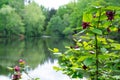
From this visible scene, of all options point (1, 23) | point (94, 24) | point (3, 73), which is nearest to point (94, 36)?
point (94, 24)

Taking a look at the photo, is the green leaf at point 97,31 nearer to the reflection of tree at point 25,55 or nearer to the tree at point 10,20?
the reflection of tree at point 25,55

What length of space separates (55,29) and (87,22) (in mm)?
56418

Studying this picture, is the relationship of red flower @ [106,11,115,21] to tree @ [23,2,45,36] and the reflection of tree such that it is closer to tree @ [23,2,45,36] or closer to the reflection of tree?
the reflection of tree

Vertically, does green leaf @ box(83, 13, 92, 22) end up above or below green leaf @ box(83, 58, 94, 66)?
above

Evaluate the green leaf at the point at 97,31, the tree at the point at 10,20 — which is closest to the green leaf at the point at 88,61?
the green leaf at the point at 97,31

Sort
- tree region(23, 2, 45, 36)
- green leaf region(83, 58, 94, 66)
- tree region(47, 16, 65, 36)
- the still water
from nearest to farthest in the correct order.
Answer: green leaf region(83, 58, 94, 66) < the still water < tree region(23, 2, 45, 36) < tree region(47, 16, 65, 36)

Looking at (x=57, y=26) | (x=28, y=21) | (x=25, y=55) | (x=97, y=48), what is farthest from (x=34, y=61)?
(x=57, y=26)

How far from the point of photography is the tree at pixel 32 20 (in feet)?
171

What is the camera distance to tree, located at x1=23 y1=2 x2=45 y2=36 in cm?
5212

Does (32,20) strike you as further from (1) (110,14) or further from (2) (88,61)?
(2) (88,61)

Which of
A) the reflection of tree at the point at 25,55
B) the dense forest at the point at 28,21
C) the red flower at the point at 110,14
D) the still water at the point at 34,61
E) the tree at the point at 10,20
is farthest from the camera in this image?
the tree at the point at 10,20

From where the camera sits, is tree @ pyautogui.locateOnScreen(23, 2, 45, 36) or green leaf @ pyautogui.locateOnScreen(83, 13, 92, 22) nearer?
green leaf @ pyautogui.locateOnScreen(83, 13, 92, 22)

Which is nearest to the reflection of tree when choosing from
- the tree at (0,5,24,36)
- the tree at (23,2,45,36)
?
the tree at (0,5,24,36)

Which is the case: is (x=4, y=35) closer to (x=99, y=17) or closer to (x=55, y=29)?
(x=55, y=29)
